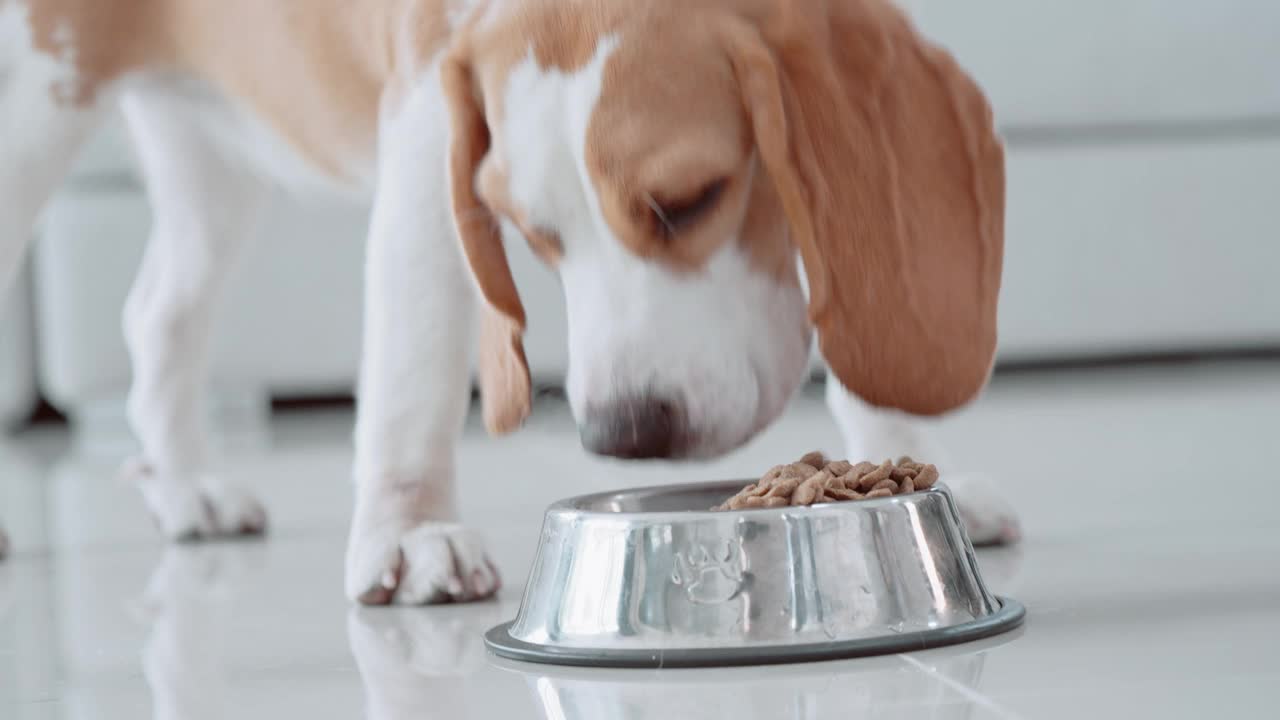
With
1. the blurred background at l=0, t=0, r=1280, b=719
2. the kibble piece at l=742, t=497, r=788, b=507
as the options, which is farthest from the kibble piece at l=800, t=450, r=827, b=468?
the blurred background at l=0, t=0, r=1280, b=719

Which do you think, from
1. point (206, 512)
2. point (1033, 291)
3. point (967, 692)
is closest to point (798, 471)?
point (967, 692)

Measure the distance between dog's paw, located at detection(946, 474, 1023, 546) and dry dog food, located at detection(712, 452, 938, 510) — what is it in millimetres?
377

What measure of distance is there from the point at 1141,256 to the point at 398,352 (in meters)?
2.20

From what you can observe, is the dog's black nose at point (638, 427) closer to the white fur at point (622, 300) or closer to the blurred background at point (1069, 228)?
the white fur at point (622, 300)

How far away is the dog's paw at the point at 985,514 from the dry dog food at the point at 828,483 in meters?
0.38

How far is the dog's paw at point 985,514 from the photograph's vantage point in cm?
148

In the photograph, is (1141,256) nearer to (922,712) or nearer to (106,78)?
(106,78)

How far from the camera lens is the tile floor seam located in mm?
808

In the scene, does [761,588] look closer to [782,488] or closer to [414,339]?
[782,488]

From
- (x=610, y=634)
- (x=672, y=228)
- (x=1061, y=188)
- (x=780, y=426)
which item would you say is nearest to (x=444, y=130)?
(x=672, y=228)

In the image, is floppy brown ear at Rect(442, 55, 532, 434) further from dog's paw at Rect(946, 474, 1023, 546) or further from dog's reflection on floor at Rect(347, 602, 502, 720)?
dog's paw at Rect(946, 474, 1023, 546)

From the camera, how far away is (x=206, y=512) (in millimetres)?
1867

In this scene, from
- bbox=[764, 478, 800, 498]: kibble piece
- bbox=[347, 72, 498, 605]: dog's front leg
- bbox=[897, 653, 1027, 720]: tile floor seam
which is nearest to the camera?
bbox=[897, 653, 1027, 720]: tile floor seam

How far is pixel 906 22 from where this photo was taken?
4.14ft
